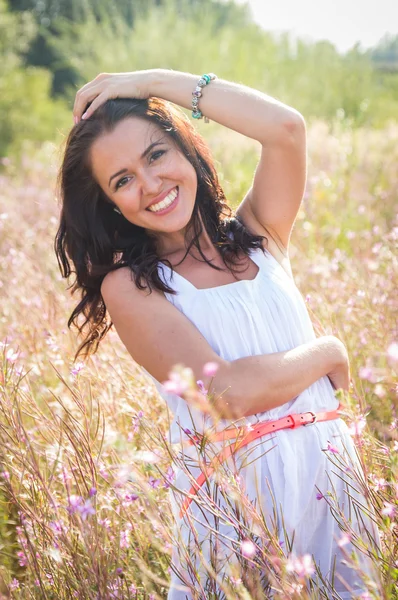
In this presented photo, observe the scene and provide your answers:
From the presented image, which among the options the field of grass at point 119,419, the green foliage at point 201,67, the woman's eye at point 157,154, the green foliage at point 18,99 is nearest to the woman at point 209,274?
the woman's eye at point 157,154

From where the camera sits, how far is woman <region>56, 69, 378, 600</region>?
1.79 m

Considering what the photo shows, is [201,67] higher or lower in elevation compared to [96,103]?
higher

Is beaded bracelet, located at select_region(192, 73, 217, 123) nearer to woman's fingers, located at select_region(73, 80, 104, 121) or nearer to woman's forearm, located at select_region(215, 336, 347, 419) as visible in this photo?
woman's fingers, located at select_region(73, 80, 104, 121)

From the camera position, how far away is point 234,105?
2.14m

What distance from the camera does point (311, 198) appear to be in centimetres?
519

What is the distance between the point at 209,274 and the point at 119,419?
759 mm

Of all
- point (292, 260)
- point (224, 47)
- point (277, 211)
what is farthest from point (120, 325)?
point (224, 47)

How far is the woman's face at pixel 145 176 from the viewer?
2043 mm

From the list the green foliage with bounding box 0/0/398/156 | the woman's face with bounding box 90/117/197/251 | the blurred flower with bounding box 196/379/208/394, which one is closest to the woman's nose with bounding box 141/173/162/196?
the woman's face with bounding box 90/117/197/251

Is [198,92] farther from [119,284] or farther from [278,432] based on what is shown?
[278,432]

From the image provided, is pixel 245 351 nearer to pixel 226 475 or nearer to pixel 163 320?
pixel 163 320

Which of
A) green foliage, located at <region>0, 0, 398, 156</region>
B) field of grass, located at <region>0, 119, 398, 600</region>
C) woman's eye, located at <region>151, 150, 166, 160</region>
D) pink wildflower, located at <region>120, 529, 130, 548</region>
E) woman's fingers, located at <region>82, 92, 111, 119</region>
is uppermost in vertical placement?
green foliage, located at <region>0, 0, 398, 156</region>

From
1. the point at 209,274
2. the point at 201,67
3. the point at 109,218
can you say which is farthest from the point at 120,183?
the point at 201,67

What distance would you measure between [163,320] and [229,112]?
2.50ft
